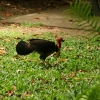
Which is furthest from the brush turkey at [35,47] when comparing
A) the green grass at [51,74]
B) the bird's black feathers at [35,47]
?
the green grass at [51,74]

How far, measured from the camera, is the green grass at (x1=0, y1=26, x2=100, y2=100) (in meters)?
3.71

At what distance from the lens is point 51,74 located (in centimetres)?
463

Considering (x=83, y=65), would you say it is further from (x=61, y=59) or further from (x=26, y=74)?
(x=26, y=74)

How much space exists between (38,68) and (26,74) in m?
0.44

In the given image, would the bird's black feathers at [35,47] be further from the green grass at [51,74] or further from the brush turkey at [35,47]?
the green grass at [51,74]

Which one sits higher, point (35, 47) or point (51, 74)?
point (35, 47)

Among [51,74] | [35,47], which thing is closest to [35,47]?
[35,47]

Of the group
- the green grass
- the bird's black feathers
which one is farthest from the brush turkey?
the green grass

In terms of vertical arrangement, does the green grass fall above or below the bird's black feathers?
below

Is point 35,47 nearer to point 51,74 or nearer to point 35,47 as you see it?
point 35,47

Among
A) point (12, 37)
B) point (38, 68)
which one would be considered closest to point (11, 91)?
point (38, 68)

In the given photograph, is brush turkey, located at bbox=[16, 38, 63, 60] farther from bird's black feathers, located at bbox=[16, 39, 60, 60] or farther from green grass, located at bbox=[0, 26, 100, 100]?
green grass, located at bbox=[0, 26, 100, 100]

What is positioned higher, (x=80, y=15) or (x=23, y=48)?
(x=80, y=15)

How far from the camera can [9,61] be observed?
18.0 feet
